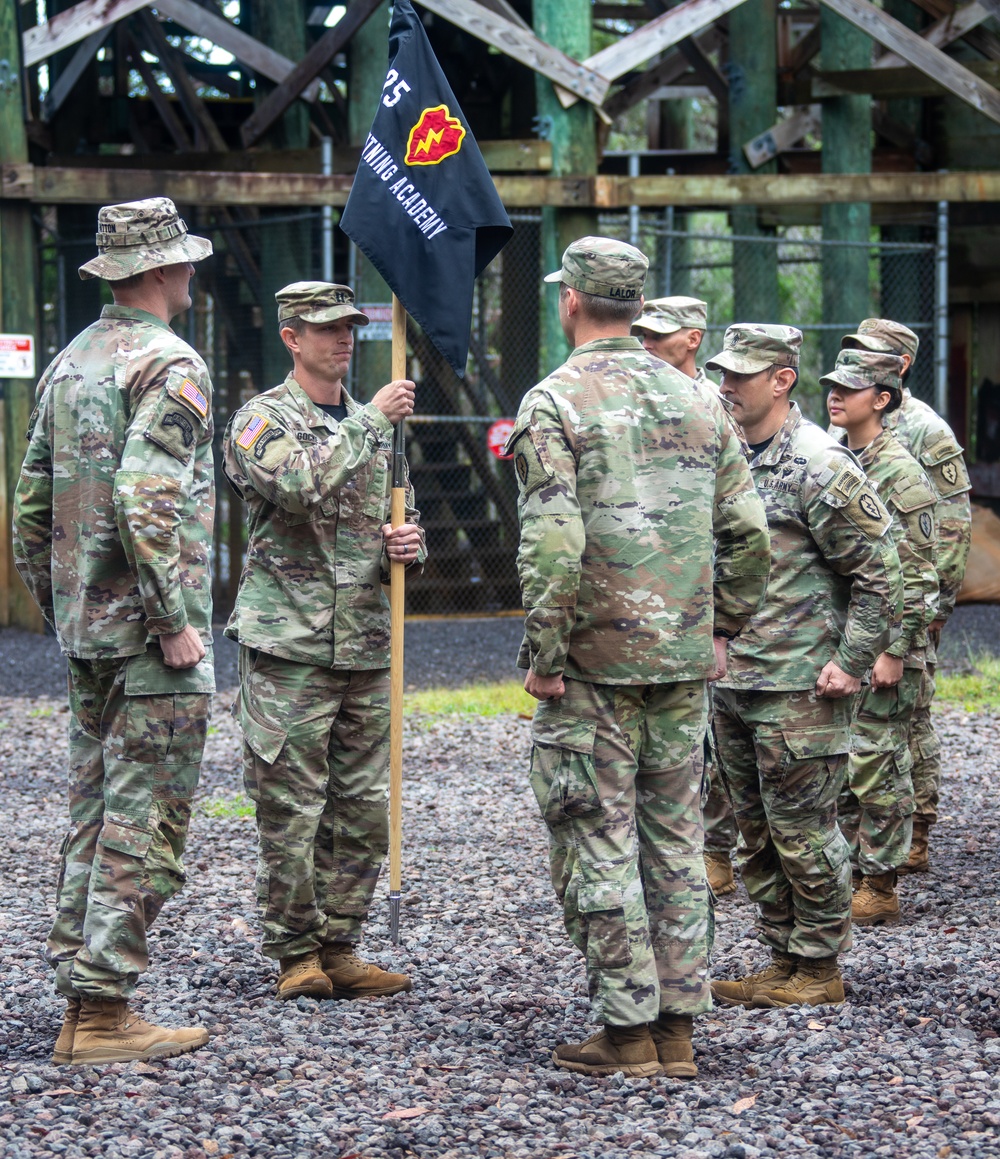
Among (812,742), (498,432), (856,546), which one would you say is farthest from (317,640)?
(498,432)

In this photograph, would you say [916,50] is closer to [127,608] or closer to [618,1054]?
[127,608]

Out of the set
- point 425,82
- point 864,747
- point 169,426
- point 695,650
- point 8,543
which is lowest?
point 8,543

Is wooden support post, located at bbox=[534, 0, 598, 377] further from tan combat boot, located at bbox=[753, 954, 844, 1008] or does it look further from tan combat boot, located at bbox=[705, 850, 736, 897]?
tan combat boot, located at bbox=[753, 954, 844, 1008]

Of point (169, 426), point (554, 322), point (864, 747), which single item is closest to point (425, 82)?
point (169, 426)

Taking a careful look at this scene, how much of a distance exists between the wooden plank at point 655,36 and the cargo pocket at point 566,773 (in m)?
8.98

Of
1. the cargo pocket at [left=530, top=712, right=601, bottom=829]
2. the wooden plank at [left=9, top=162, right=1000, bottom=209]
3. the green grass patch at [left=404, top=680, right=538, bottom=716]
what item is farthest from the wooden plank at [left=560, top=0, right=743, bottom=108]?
the cargo pocket at [left=530, top=712, right=601, bottom=829]

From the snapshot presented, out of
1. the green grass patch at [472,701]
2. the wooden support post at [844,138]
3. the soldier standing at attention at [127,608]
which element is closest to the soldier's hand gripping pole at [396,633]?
the soldier standing at attention at [127,608]

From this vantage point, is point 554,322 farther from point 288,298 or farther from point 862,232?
point 288,298

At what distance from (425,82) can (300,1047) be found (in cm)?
293

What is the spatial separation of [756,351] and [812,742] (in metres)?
1.19

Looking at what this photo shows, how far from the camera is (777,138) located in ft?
45.9

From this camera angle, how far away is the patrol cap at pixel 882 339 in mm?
5496

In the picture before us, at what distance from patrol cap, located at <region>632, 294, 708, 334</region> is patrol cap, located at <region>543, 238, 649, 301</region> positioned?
5.47 ft

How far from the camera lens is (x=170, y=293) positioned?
420cm
